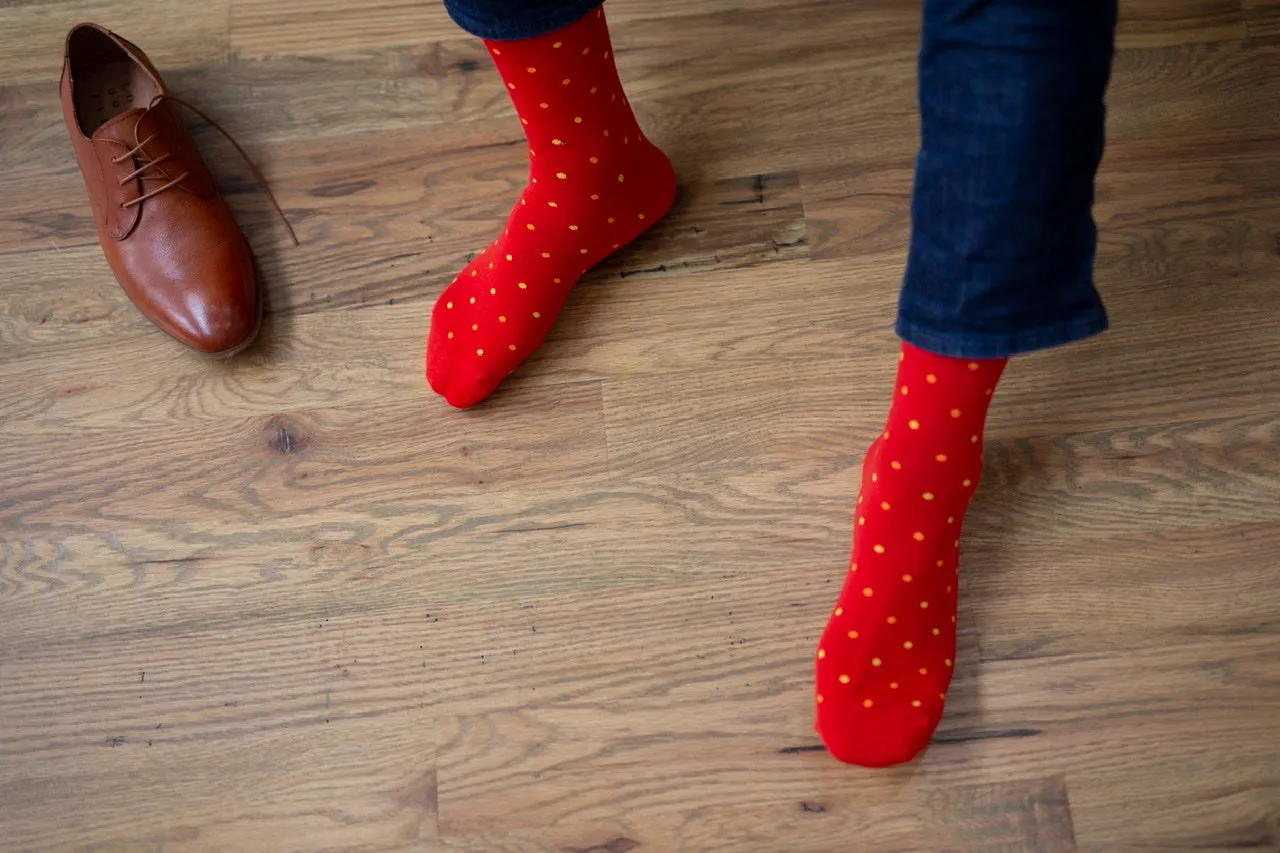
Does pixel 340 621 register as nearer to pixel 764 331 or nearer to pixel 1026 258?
pixel 764 331

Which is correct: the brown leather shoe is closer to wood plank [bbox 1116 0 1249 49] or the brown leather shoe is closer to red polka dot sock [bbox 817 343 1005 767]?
red polka dot sock [bbox 817 343 1005 767]

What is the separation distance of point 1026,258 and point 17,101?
1068 millimetres

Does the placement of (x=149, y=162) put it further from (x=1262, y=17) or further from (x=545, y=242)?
(x=1262, y=17)

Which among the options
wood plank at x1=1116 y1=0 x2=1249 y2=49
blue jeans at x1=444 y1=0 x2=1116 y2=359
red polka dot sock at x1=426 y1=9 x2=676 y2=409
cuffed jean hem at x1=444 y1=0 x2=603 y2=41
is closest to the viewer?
blue jeans at x1=444 y1=0 x2=1116 y2=359

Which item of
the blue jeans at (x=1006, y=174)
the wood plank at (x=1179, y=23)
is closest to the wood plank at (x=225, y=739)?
the blue jeans at (x=1006, y=174)

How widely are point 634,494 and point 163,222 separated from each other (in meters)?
0.52

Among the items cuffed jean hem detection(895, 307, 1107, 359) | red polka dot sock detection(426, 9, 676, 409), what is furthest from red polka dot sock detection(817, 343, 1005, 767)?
red polka dot sock detection(426, 9, 676, 409)

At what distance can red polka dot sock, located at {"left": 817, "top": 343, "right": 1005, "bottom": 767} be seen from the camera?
2.53ft

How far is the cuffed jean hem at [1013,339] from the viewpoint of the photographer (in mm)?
588

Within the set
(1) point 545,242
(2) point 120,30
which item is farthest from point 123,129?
(1) point 545,242

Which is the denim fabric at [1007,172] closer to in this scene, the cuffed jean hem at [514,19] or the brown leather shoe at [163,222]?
the cuffed jean hem at [514,19]

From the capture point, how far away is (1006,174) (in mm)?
542

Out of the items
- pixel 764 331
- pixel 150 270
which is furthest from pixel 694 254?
pixel 150 270

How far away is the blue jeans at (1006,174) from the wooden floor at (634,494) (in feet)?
1.11
